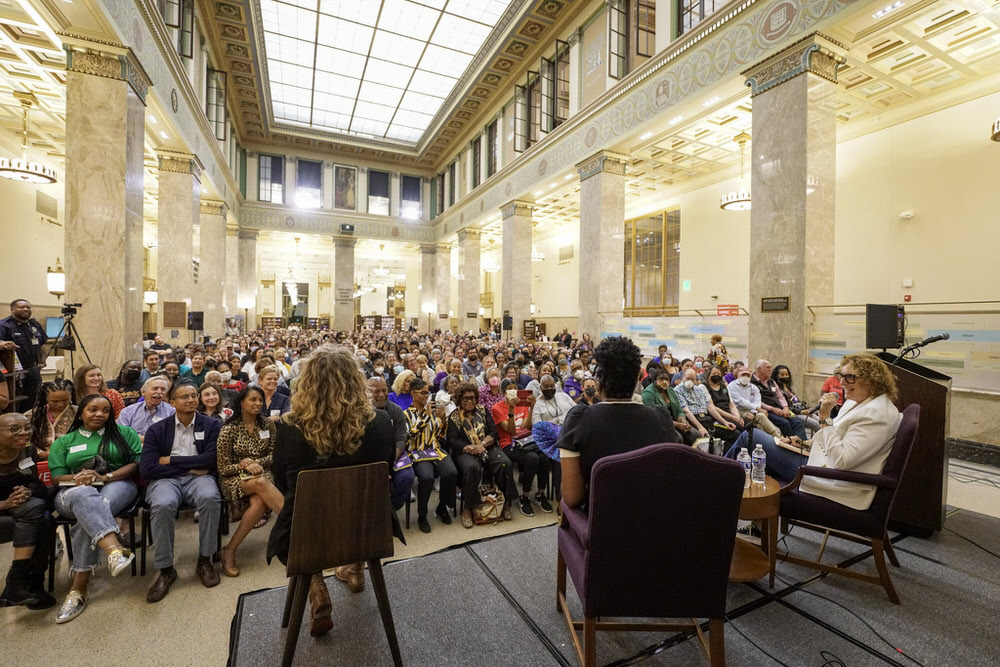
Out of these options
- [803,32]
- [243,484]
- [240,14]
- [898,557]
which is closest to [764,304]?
[803,32]

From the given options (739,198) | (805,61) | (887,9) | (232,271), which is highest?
(887,9)

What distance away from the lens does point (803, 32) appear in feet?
21.7

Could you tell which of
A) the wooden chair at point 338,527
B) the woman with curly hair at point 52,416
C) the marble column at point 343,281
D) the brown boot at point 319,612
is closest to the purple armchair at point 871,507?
the wooden chair at point 338,527

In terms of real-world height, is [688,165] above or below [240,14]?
below

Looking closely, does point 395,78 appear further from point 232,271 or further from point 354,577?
point 354,577

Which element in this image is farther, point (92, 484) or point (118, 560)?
point (92, 484)

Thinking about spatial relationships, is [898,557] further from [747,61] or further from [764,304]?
[747,61]

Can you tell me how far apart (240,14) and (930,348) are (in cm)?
1739

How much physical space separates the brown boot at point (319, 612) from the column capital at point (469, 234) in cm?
1832

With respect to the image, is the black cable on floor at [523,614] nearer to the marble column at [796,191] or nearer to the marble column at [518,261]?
the marble column at [796,191]

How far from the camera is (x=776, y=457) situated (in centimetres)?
367

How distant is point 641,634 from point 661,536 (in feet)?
3.32

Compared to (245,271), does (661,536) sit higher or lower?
lower

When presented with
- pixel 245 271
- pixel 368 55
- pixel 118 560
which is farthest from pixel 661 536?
pixel 245 271
